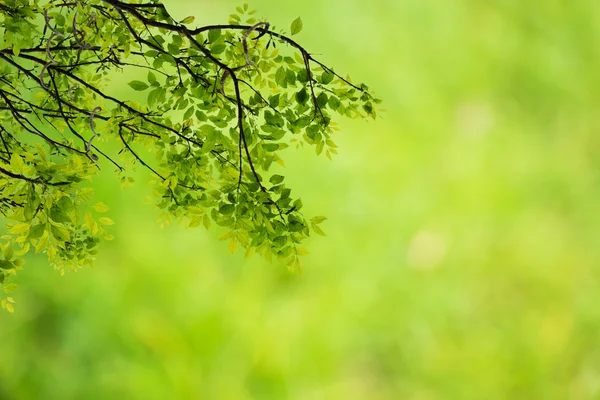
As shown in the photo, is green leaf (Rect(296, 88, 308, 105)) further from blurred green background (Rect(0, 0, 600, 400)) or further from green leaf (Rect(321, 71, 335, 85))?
blurred green background (Rect(0, 0, 600, 400))

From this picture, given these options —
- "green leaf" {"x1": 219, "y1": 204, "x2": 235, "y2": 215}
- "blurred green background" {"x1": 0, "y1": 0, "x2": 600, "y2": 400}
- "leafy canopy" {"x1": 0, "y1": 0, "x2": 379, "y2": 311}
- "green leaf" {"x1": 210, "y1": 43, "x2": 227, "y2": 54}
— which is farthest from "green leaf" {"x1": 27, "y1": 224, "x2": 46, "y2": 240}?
"blurred green background" {"x1": 0, "y1": 0, "x2": 600, "y2": 400}

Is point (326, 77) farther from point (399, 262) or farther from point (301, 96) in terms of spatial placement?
point (399, 262)

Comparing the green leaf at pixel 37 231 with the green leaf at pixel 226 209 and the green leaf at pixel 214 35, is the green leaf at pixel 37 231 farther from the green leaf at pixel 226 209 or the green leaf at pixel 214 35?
the green leaf at pixel 214 35

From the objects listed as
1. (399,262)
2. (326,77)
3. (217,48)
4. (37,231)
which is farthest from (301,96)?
(399,262)

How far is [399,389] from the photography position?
4.05 metres

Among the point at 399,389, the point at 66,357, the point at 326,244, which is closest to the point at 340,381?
the point at 399,389

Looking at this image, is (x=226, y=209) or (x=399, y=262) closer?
(x=226, y=209)

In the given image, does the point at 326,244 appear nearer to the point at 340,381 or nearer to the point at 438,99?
the point at 340,381

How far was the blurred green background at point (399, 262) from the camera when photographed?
3.79 meters

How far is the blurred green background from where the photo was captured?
3.79 meters

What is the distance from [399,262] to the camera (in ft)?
13.9

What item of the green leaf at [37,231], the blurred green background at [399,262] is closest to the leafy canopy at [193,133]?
the green leaf at [37,231]

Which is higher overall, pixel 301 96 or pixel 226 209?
A: pixel 301 96

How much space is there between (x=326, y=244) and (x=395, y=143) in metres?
0.97
